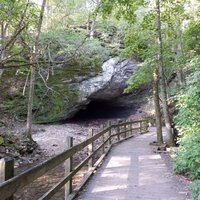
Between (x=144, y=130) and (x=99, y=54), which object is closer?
(x=99, y=54)

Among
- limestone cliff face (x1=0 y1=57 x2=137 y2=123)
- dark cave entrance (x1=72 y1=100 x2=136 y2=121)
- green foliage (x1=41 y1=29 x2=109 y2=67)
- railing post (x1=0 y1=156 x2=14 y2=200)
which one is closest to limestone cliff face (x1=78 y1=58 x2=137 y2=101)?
limestone cliff face (x1=0 y1=57 x2=137 y2=123)

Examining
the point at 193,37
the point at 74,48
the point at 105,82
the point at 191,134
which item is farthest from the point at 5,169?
the point at 105,82

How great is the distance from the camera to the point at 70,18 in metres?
24.7

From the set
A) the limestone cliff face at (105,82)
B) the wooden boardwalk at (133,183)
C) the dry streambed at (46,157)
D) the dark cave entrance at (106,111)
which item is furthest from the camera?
the dark cave entrance at (106,111)

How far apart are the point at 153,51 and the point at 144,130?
9.60 metres

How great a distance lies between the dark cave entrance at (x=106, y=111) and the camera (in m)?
26.5

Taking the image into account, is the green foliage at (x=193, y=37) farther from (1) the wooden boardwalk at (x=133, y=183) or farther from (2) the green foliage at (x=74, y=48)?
(1) the wooden boardwalk at (x=133, y=183)

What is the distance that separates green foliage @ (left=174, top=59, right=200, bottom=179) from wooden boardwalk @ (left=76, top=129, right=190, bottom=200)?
37 cm

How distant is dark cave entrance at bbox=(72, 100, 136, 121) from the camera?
26453mm

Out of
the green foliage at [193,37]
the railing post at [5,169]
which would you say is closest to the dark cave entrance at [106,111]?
the green foliage at [193,37]

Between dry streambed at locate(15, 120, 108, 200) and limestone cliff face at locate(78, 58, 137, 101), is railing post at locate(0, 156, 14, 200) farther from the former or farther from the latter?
limestone cliff face at locate(78, 58, 137, 101)

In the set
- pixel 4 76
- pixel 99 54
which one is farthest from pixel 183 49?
pixel 4 76

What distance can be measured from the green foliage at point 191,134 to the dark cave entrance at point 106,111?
18.7 meters

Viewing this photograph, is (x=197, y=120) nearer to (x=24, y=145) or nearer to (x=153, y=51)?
(x=153, y=51)
